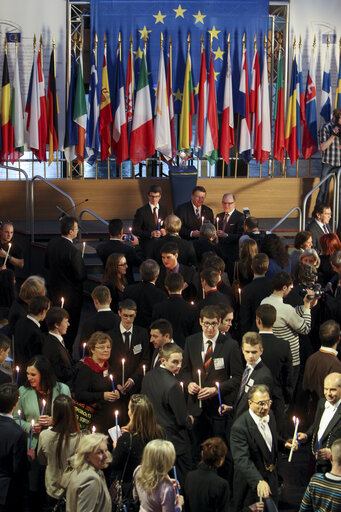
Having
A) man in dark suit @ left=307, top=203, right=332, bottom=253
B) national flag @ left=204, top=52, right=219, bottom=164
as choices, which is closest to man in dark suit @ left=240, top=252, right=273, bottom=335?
man in dark suit @ left=307, top=203, right=332, bottom=253

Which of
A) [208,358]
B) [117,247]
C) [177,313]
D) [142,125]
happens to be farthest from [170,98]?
[208,358]

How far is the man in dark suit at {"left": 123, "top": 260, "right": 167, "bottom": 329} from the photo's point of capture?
8211 millimetres

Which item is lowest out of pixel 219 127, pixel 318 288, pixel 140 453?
pixel 140 453

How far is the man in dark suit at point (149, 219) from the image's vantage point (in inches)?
439

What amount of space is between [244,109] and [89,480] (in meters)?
10.0

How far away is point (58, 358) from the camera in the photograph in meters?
7.03

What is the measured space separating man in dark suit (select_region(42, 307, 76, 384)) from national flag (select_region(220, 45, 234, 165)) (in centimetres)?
752

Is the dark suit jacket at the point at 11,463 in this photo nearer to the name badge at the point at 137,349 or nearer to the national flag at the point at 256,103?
the name badge at the point at 137,349

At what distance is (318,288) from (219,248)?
2847 mm

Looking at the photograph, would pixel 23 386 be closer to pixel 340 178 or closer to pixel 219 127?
pixel 340 178

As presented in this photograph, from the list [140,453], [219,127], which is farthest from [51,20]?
[140,453]

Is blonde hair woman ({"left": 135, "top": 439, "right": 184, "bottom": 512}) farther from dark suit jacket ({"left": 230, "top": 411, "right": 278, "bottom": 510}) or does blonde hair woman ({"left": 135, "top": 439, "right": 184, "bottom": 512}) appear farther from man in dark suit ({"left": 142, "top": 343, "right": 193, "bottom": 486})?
man in dark suit ({"left": 142, "top": 343, "right": 193, "bottom": 486})

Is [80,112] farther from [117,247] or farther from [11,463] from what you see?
[11,463]

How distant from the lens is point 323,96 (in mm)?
14539
